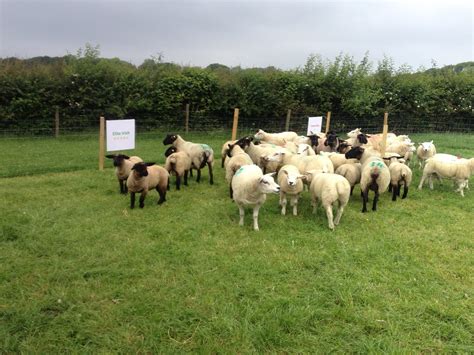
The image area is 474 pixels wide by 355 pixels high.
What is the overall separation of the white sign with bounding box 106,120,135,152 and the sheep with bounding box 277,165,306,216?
5.58m

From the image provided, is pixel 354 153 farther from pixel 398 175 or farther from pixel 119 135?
pixel 119 135

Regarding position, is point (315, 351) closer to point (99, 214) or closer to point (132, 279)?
point (132, 279)

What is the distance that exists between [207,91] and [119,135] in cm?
1051

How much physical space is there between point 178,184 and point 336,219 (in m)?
4.23

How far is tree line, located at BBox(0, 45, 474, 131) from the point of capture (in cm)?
1744

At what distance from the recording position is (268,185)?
20.6 feet

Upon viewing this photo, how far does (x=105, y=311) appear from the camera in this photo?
13.7 ft

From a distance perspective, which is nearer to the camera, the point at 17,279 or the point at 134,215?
the point at 17,279

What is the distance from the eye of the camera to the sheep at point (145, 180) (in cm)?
734

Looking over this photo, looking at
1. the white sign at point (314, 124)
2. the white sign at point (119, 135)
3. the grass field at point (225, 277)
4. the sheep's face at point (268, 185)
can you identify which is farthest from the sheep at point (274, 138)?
the sheep's face at point (268, 185)

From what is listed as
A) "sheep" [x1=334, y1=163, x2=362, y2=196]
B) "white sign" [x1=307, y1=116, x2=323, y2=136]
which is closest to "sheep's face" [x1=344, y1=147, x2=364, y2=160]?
"sheep" [x1=334, y1=163, x2=362, y2=196]

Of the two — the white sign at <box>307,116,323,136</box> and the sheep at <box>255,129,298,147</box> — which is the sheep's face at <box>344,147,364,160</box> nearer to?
the sheep at <box>255,129,298,147</box>

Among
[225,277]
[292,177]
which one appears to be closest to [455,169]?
[292,177]

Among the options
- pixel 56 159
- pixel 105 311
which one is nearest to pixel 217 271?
pixel 105 311
